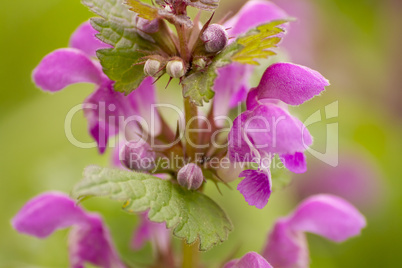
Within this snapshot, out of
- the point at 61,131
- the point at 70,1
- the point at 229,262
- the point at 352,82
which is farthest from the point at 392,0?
the point at 229,262

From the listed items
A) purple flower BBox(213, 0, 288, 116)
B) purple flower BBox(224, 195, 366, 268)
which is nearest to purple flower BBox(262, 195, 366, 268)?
purple flower BBox(224, 195, 366, 268)

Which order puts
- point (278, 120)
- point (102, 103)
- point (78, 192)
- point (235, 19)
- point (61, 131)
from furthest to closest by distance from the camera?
1. point (61, 131)
2. point (235, 19)
3. point (102, 103)
4. point (278, 120)
5. point (78, 192)

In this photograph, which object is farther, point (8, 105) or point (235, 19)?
point (8, 105)

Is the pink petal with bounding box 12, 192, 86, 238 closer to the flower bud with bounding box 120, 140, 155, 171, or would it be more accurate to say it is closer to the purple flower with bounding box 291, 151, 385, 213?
the flower bud with bounding box 120, 140, 155, 171

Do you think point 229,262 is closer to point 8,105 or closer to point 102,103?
point 102,103

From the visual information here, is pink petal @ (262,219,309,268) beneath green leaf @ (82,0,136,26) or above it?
beneath

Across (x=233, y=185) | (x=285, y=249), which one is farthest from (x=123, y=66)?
(x=233, y=185)

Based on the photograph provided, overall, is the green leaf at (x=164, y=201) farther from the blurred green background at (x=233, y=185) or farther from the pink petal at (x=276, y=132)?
the blurred green background at (x=233, y=185)
